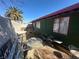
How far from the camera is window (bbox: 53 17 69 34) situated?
741 centimetres

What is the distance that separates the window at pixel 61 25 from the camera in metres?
7.41

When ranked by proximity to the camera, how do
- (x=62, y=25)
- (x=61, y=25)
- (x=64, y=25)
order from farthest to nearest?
(x=61, y=25) → (x=62, y=25) → (x=64, y=25)

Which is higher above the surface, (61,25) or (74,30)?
(61,25)

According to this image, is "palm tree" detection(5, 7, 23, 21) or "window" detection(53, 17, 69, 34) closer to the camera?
A: "window" detection(53, 17, 69, 34)

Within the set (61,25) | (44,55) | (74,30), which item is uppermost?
(61,25)

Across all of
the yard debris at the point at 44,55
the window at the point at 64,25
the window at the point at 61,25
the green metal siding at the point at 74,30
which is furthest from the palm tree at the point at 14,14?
the yard debris at the point at 44,55

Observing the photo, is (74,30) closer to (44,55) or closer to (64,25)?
(64,25)

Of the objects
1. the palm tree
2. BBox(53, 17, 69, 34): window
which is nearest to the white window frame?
BBox(53, 17, 69, 34): window

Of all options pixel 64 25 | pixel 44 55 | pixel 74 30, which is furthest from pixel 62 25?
pixel 44 55

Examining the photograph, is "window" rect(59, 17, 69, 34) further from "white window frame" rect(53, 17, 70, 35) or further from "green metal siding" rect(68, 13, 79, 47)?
"green metal siding" rect(68, 13, 79, 47)

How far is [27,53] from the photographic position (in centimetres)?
548

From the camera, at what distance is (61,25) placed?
815 cm

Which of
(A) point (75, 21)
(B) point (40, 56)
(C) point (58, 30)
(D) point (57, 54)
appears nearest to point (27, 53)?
(B) point (40, 56)

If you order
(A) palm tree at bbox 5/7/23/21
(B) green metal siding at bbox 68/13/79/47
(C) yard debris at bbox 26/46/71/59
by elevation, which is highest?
(A) palm tree at bbox 5/7/23/21
